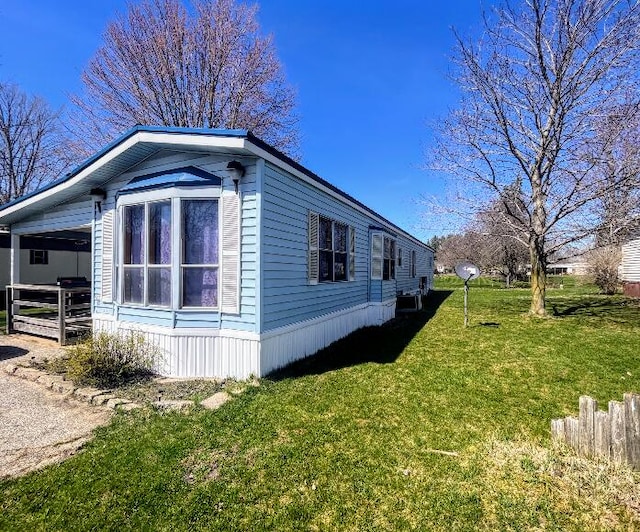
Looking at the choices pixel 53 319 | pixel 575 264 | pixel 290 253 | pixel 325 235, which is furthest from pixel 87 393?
pixel 575 264

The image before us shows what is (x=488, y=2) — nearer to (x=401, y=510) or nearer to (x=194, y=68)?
(x=194, y=68)

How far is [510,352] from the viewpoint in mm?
7617

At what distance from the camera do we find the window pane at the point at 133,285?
6512 mm

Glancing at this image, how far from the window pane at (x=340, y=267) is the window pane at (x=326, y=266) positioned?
0.23 meters

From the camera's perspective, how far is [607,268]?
23.5m

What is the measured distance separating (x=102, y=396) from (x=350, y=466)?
146 inches

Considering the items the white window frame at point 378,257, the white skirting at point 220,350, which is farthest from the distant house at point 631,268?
the white skirting at point 220,350

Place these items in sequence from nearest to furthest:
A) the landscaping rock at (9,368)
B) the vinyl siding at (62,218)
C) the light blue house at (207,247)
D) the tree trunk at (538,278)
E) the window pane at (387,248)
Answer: the light blue house at (207,247) → the landscaping rock at (9,368) → the vinyl siding at (62,218) → the tree trunk at (538,278) → the window pane at (387,248)

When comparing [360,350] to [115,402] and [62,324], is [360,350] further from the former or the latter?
[62,324]

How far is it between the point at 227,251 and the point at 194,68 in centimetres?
1399

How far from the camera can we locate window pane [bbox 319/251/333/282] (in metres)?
8.02

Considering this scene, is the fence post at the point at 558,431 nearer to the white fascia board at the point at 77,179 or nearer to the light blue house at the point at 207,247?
the light blue house at the point at 207,247

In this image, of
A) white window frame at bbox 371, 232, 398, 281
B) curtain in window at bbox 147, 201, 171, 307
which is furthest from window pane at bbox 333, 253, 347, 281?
curtain in window at bbox 147, 201, 171, 307

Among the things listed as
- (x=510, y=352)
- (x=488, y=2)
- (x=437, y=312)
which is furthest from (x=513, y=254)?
(x=510, y=352)
